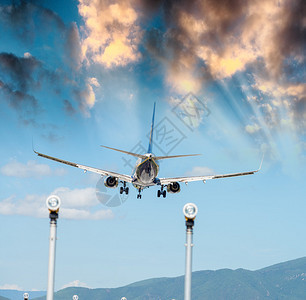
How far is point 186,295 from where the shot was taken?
27875 mm

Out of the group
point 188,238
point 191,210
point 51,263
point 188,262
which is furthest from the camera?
point 188,238

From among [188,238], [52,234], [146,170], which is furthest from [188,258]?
[146,170]

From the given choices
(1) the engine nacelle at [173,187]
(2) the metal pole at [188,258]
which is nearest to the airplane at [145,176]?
(1) the engine nacelle at [173,187]

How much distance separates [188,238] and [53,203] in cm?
844

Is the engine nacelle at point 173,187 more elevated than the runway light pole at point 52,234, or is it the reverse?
the engine nacelle at point 173,187

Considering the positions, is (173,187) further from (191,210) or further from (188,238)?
(191,210)

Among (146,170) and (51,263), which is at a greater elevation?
(146,170)

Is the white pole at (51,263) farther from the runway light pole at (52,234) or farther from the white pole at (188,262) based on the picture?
the white pole at (188,262)

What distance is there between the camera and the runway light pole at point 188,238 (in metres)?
27.9

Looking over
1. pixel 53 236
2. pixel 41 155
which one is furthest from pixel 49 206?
pixel 41 155

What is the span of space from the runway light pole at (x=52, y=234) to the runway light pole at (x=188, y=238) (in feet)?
25.4

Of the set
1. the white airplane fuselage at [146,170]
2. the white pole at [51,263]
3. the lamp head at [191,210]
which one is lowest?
the white pole at [51,263]

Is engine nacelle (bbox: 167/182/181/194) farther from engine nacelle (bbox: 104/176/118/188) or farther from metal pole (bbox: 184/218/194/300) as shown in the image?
metal pole (bbox: 184/218/194/300)

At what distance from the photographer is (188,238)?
28391 millimetres
